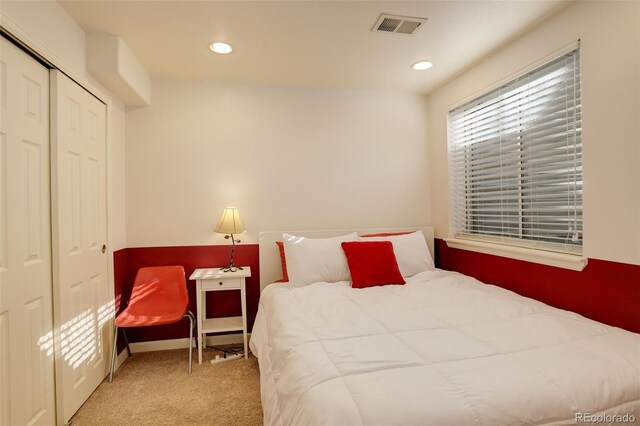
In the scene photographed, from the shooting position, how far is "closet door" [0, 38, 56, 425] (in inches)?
57.7

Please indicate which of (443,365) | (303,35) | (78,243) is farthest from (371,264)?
(78,243)

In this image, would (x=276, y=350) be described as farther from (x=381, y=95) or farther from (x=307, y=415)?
(x=381, y=95)

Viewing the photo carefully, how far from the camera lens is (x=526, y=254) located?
88.1 inches

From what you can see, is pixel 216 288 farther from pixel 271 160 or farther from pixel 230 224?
pixel 271 160

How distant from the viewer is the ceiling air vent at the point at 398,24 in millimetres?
2008

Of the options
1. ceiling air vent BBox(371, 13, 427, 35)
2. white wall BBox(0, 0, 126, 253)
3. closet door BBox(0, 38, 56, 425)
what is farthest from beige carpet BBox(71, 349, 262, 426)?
ceiling air vent BBox(371, 13, 427, 35)

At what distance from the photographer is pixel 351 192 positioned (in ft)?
10.5

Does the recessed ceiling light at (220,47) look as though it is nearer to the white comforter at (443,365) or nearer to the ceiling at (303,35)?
the ceiling at (303,35)

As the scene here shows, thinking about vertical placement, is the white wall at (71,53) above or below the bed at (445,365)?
above

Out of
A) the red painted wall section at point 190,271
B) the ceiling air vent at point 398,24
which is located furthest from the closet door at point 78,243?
the ceiling air vent at point 398,24

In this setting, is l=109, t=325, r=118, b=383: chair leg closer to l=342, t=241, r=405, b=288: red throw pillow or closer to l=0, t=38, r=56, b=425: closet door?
l=0, t=38, r=56, b=425: closet door

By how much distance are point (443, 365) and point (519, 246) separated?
1546 mm

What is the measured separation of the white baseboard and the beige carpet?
136 millimetres

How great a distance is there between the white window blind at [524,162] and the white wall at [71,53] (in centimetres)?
291
